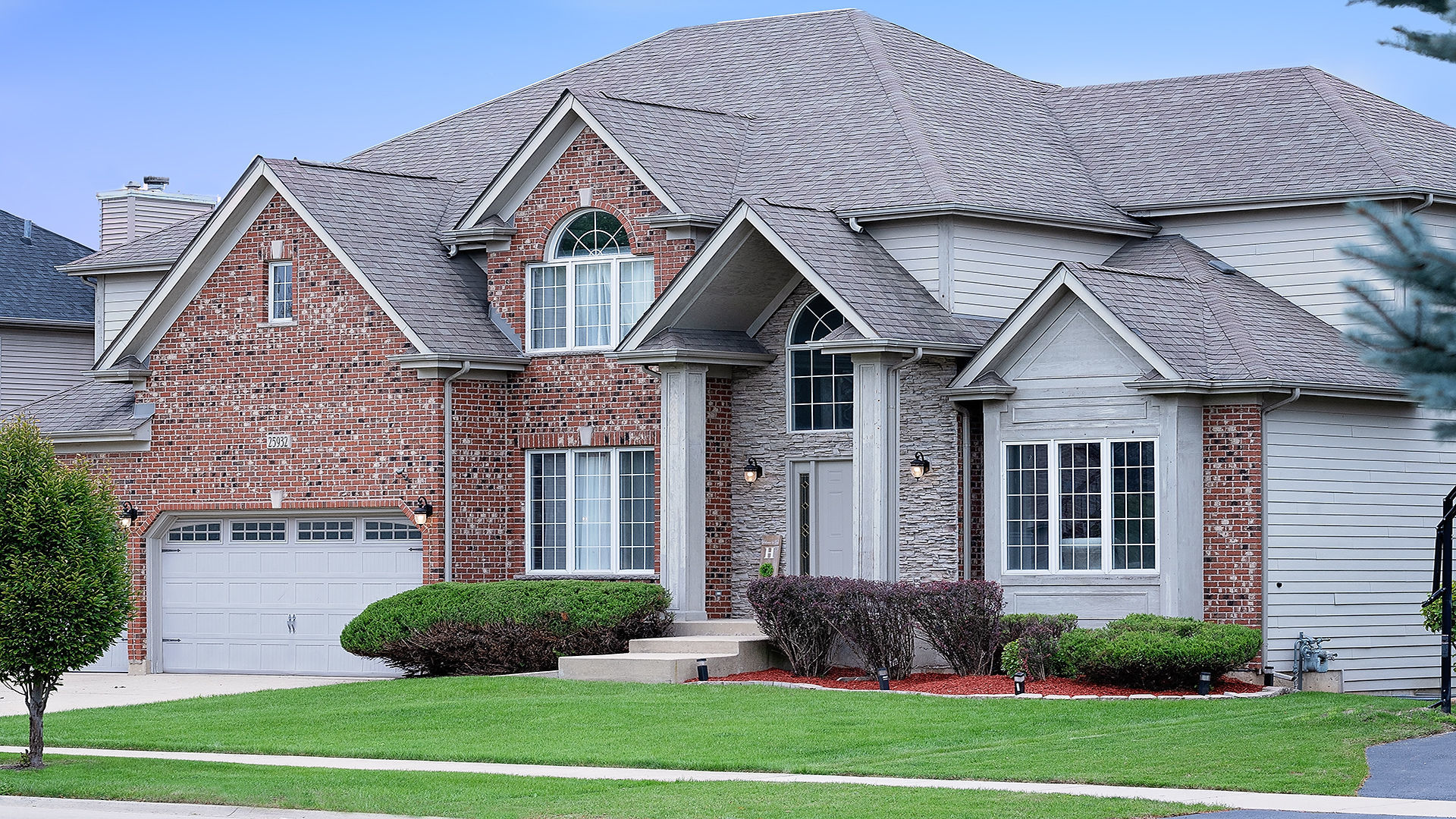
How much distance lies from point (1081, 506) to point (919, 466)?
209cm

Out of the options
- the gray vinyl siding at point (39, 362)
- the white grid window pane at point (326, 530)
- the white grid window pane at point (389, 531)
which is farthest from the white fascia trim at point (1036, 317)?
the gray vinyl siding at point (39, 362)

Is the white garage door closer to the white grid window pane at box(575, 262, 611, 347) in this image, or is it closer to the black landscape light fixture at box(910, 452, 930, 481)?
the white grid window pane at box(575, 262, 611, 347)

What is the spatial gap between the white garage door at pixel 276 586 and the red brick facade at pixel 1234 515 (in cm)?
1037

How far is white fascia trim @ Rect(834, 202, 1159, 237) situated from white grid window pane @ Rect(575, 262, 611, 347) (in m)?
3.31

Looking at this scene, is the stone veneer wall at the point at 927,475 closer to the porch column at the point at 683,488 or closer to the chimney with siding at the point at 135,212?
the porch column at the point at 683,488

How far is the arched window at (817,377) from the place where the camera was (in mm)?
24734

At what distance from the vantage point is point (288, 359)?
1063 inches

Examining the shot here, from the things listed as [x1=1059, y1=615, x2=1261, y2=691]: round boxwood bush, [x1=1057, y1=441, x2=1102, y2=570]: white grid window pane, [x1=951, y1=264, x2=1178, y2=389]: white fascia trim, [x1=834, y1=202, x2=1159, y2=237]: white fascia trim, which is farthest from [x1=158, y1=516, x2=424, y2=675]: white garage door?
[x1=1059, y1=615, x2=1261, y2=691]: round boxwood bush

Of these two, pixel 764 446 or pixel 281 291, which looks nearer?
pixel 764 446

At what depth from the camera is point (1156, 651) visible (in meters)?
20.0

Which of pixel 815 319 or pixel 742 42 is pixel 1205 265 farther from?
pixel 742 42

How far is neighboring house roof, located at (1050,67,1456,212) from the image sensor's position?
25391 millimetres

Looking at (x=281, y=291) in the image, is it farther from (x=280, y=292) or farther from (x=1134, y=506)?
(x=1134, y=506)

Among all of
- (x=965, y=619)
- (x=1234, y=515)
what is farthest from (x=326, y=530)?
(x=1234, y=515)
